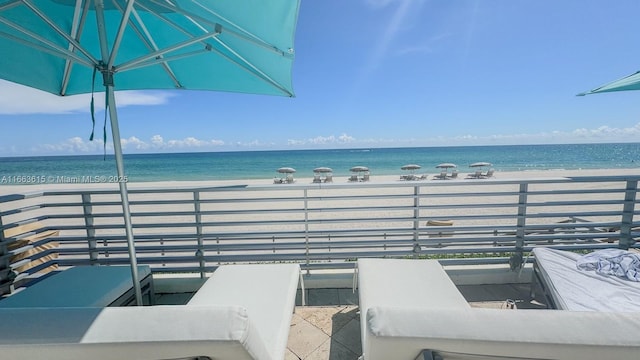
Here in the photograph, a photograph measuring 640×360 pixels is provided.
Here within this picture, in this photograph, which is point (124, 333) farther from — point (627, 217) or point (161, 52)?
point (627, 217)

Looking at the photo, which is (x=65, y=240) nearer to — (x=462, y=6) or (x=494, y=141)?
(x=462, y=6)

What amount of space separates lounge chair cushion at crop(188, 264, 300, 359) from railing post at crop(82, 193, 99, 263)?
1.50 m

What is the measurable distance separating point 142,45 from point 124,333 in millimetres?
2095

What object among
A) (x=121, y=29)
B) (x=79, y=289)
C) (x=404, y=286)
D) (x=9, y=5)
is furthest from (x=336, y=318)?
(x=9, y=5)

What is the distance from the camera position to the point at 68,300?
5.70ft

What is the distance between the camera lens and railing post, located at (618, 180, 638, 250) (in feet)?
8.13

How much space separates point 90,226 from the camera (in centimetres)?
257

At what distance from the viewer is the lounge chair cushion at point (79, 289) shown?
5.64 ft

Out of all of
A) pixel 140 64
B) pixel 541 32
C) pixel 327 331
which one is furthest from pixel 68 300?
pixel 541 32

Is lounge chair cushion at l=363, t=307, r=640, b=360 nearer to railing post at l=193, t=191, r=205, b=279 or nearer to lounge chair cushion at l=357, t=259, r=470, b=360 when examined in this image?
lounge chair cushion at l=357, t=259, r=470, b=360

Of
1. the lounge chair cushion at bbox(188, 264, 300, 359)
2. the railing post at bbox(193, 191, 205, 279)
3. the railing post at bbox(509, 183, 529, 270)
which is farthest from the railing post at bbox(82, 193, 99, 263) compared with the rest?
the railing post at bbox(509, 183, 529, 270)

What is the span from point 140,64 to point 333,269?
2.33m

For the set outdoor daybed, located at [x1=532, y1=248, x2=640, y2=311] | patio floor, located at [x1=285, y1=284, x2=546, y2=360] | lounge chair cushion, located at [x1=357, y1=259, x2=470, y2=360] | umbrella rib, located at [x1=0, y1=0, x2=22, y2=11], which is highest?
umbrella rib, located at [x1=0, y1=0, x2=22, y2=11]

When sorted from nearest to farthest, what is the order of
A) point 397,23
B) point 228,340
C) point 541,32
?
1. point 228,340
2. point 397,23
3. point 541,32
